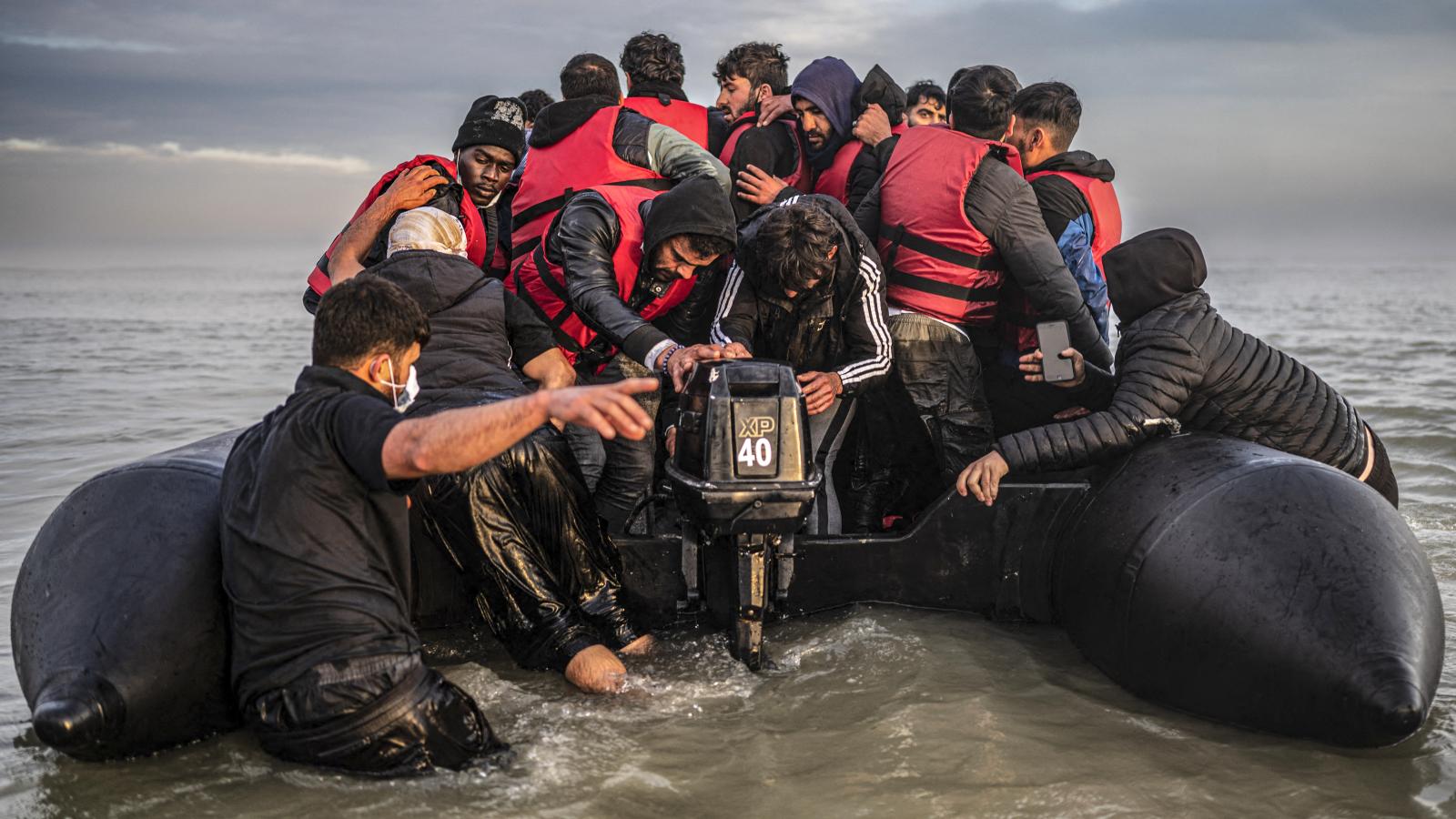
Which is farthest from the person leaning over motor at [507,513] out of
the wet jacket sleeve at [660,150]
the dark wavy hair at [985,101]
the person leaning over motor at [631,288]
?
the dark wavy hair at [985,101]

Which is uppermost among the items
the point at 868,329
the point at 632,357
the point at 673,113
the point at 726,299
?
the point at 673,113

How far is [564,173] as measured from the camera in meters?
5.31

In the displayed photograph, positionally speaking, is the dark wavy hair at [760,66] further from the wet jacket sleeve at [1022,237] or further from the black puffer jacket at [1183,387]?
the black puffer jacket at [1183,387]

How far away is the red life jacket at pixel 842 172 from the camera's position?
575cm

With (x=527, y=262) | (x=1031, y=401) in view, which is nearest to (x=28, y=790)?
(x=527, y=262)

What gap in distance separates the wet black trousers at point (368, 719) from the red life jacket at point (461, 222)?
2.10 meters

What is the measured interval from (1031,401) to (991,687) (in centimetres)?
162

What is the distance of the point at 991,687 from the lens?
12.6ft

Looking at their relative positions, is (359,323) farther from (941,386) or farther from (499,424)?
(941,386)

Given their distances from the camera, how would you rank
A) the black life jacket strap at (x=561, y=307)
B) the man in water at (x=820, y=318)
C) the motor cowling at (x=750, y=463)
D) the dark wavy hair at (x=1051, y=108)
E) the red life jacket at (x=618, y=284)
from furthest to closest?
the dark wavy hair at (x=1051, y=108), the black life jacket strap at (x=561, y=307), the red life jacket at (x=618, y=284), the man in water at (x=820, y=318), the motor cowling at (x=750, y=463)

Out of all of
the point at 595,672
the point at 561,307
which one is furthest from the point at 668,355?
the point at 595,672

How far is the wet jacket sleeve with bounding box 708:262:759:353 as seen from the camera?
14.8ft

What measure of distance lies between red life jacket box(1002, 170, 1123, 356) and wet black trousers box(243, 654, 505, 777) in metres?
3.04

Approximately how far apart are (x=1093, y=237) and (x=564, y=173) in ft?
8.22
